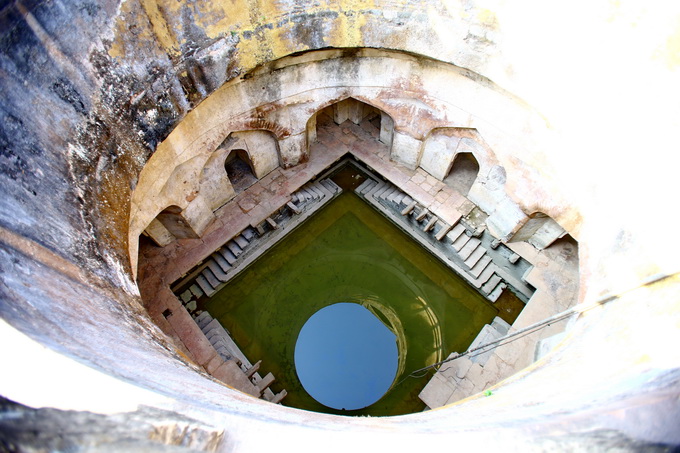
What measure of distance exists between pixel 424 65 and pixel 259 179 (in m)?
4.29

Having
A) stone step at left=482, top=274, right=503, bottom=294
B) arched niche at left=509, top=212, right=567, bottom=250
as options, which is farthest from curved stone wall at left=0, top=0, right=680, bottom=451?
stone step at left=482, top=274, right=503, bottom=294

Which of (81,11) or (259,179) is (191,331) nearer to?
(259,179)

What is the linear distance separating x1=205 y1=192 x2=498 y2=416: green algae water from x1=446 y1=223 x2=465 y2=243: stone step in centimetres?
67

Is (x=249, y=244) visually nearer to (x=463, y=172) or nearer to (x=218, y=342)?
(x=218, y=342)

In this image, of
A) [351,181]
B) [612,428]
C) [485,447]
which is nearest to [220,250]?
[351,181]

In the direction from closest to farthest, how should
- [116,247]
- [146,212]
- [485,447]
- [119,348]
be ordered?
[485,447] < [119,348] < [116,247] < [146,212]

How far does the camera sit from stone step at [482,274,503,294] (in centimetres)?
860

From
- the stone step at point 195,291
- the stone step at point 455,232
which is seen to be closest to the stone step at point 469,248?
the stone step at point 455,232

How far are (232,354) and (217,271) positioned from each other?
1.79 metres

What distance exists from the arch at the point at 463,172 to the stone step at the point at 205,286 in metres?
5.50

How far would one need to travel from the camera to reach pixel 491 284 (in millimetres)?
8641

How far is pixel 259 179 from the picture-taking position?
9.45 metres

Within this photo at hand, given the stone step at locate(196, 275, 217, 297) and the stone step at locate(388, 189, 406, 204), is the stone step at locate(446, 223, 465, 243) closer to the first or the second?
the stone step at locate(388, 189, 406, 204)

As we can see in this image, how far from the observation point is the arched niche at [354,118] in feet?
31.2
